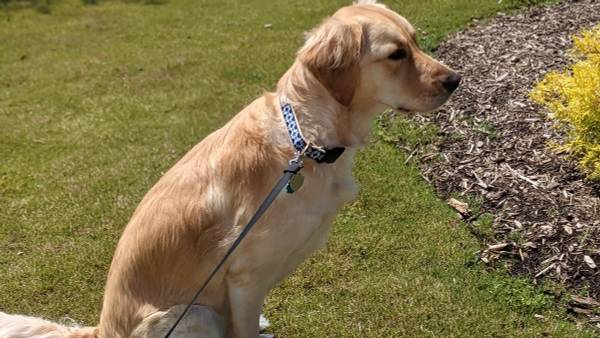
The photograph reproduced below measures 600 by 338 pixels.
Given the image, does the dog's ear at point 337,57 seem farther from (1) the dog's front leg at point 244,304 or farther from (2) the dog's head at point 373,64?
(1) the dog's front leg at point 244,304

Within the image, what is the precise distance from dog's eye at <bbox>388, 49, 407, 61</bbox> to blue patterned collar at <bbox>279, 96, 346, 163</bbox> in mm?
514

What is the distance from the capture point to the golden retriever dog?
9.32 ft

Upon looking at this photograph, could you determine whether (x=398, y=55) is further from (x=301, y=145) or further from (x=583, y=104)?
(x=583, y=104)

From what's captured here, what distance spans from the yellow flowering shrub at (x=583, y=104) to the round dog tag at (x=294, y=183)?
2.29 metres

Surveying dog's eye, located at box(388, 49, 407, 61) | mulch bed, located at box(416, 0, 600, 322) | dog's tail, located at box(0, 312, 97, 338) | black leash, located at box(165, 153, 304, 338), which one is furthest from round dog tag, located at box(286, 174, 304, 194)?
mulch bed, located at box(416, 0, 600, 322)

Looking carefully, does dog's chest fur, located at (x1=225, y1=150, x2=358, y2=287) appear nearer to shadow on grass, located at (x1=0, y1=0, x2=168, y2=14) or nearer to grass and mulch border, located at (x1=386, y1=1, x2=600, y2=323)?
grass and mulch border, located at (x1=386, y1=1, x2=600, y2=323)

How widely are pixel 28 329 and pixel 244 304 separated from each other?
40.5 inches

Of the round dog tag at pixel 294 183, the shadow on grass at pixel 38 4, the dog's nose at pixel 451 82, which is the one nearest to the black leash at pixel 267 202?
the round dog tag at pixel 294 183

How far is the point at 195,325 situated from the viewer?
286 centimetres

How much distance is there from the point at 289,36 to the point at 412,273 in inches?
220

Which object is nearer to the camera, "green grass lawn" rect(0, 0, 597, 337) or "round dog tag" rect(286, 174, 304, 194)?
"round dog tag" rect(286, 174, 304, 194)

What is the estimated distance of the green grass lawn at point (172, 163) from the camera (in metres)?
3.78

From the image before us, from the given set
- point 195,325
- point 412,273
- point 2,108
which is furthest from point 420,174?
point 2,108

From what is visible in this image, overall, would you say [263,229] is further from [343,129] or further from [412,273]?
[412,273]
